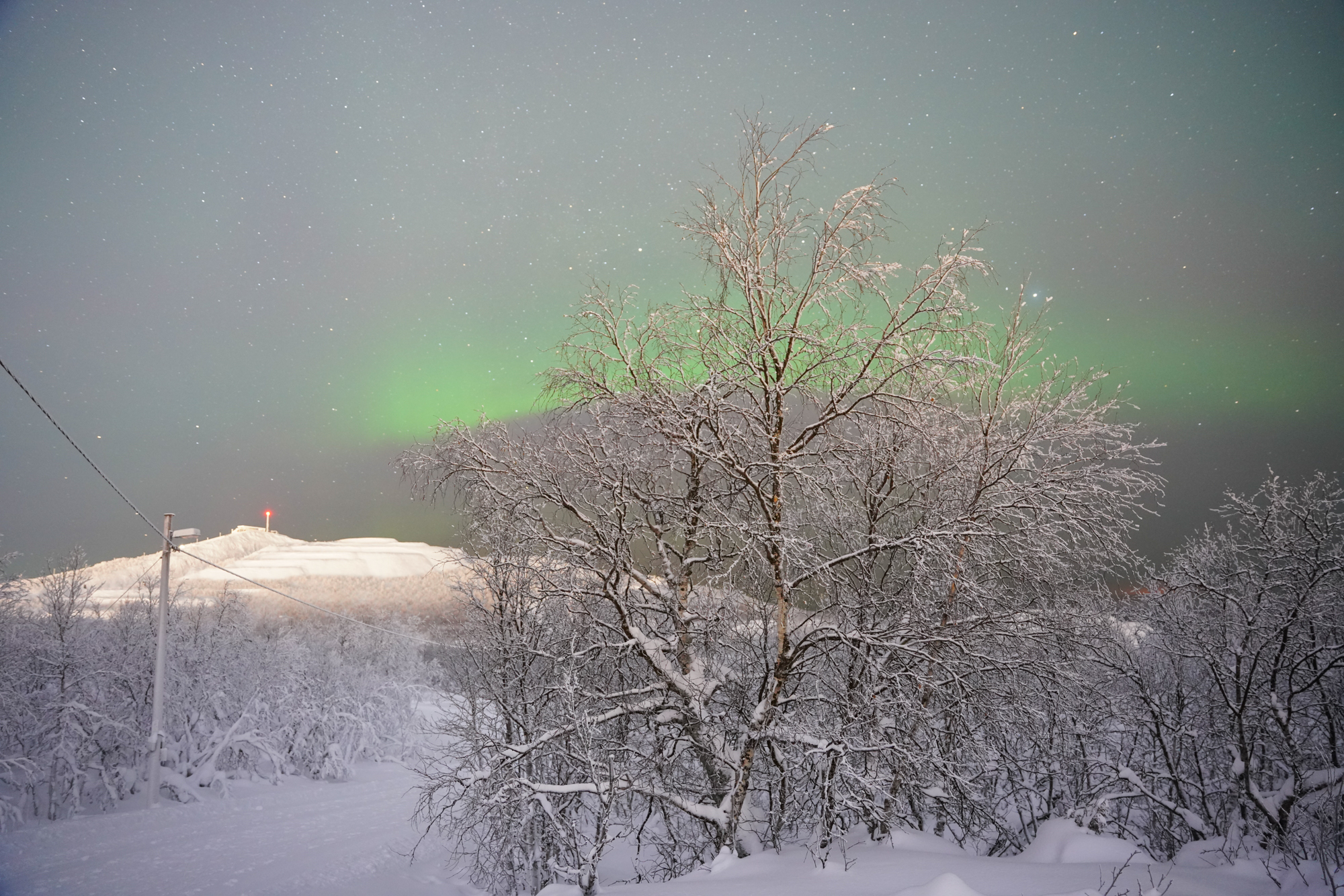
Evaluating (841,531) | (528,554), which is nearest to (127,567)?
Answer: (528,554)

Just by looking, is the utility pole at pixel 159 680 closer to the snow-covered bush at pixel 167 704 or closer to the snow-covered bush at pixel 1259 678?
the snow-covered bush at pixel 167 704

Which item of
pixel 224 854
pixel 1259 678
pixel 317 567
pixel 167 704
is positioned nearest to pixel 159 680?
pixel 224 854

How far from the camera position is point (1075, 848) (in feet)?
19.0

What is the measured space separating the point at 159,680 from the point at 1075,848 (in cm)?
2200

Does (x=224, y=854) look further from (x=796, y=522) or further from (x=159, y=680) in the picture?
(x=796, y=522)

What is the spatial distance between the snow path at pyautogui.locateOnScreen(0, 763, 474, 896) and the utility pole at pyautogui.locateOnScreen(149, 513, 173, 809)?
0.79 metres

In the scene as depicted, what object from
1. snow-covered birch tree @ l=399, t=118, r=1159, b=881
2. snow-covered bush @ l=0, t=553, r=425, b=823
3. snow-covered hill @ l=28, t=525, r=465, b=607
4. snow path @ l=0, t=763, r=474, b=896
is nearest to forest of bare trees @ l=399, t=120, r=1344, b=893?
snow-covered birch tree @ l=399, t=118, r=1159, b=881

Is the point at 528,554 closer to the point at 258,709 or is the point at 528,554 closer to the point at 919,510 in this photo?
the point at 919,510

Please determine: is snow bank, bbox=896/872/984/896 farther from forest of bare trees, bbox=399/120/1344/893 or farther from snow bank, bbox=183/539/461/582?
snow bank, bbox=183/539/461/582

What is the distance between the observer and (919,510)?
23.7ft

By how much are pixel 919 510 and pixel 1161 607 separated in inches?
197

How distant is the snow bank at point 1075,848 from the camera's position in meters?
5.63

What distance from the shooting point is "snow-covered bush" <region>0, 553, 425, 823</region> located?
20695mm

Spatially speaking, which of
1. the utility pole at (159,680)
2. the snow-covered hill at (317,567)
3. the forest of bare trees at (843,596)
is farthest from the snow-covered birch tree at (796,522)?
the snow-covered hill at (317,567)
